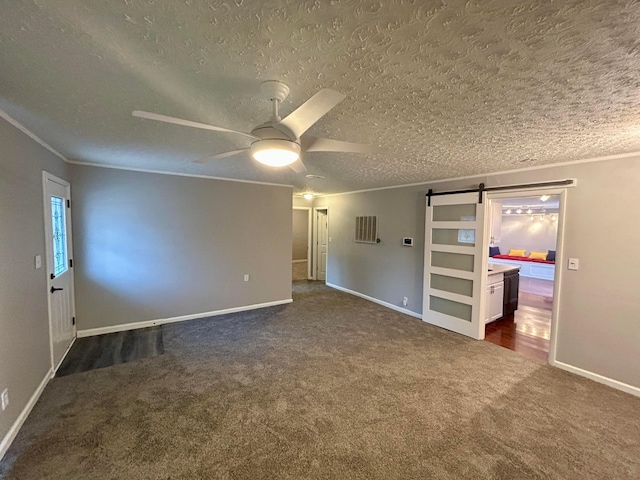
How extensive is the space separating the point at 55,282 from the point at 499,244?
12006mm

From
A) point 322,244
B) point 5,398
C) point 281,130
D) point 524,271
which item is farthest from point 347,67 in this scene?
point 524,271

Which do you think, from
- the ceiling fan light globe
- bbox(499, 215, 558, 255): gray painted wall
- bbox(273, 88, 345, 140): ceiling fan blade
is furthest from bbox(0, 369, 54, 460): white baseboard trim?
bbox(499, 215, 558, 255): gray painted wall

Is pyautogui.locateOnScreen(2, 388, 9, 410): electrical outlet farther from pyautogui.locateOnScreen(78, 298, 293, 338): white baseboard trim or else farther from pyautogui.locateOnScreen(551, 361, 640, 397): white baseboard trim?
pyautogui.locateOnScreen(551, 361, 640, 397): white baseboard trim

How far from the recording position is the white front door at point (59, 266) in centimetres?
283

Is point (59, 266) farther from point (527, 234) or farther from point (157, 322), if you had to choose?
point (527, 234)

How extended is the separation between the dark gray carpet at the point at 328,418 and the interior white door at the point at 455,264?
0.61 metres

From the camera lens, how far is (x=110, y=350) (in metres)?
3.41

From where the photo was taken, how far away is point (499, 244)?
1036 cm

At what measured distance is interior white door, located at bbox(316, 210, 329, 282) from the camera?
7.75m

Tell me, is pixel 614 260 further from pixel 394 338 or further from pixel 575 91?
pixel 394 338

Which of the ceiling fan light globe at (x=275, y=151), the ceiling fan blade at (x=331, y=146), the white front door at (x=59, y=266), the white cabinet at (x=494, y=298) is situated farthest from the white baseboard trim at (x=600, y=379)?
the white front door at (x=59, y=266)

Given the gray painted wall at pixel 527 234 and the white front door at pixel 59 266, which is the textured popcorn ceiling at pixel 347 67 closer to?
the white front door at pixel 59 266

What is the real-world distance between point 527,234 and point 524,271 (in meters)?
1.79

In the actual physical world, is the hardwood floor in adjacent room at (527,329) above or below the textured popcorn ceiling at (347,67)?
below
